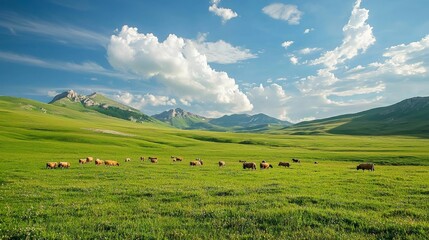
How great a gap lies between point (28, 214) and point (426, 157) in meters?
79.8

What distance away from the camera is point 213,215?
44.0ft

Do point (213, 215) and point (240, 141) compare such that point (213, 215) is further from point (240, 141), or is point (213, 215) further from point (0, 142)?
point (240, 141)

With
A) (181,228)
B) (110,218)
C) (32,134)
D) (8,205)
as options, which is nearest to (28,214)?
(8,205)

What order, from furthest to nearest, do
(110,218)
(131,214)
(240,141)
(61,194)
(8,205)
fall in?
(240,141), (61,194), (8,205), (131,214), (110,218)

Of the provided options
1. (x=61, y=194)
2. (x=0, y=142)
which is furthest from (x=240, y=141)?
(x=61, y=194)

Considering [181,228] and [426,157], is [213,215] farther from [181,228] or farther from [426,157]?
[426,157]

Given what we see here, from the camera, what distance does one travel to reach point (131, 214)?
13859 mm

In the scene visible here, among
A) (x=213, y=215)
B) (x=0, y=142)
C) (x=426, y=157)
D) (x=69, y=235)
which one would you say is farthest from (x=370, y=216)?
(x=0, y=142)

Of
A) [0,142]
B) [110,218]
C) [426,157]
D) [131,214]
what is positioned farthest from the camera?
[0,142]

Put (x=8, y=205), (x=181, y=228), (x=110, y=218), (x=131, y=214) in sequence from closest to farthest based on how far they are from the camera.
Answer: (x=181, y=228)
(x=110, y=218)
(x=131, y=214)
(x=8, y=205)

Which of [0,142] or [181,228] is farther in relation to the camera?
[0,142]

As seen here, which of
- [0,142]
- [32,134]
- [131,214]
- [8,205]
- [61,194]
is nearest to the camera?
[131,214]

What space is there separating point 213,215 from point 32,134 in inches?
4439

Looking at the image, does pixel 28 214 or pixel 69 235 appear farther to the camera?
pixel 28 214
